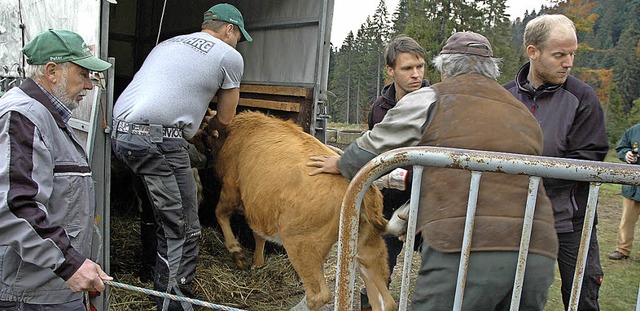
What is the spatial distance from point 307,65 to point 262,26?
3.58 feet

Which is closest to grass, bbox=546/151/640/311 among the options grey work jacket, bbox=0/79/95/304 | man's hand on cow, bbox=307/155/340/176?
man's hand on cow, bbox=307/155/340/176

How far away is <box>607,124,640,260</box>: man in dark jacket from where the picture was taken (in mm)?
7594

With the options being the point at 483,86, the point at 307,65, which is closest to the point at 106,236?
the point at 307,65

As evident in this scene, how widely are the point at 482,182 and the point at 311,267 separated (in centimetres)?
216

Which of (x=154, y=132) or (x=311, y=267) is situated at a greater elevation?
(x=154, y=132)

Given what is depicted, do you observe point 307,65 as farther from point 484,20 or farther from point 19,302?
point 484,20

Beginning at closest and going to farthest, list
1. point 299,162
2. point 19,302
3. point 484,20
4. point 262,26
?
point 19,302, point 299,162, point 262,26, point 484,20

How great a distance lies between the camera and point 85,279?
238 centimetres

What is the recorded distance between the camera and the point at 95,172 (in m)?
4.02

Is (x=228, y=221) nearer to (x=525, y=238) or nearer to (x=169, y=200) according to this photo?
(x=169, y=200)

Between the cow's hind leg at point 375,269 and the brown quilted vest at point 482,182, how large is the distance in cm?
166

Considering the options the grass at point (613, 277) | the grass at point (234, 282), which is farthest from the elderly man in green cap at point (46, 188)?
the grass at point (613, 277)

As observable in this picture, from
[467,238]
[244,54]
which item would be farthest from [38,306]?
[244,54]

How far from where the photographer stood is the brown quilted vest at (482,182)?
230 centimetres
